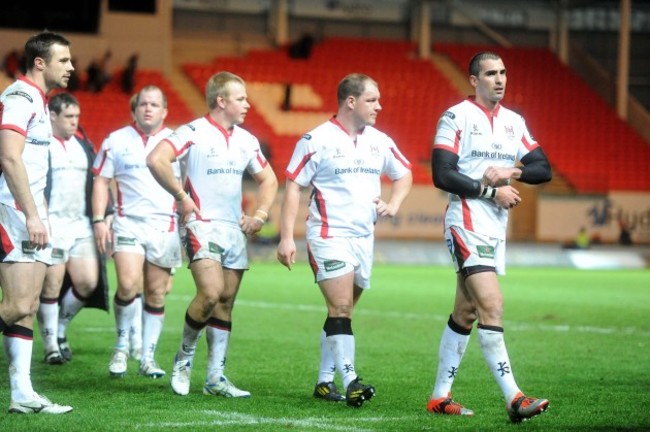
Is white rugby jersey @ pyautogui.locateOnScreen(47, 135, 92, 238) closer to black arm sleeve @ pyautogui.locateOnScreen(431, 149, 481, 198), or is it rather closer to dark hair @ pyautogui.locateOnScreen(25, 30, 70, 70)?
dark hair @ pyautogui.locateOnScreen(25, 30, 70, 70)

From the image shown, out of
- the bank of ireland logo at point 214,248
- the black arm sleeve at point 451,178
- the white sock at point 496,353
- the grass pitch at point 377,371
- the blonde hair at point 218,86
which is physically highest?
the blonde hair at point 218,86

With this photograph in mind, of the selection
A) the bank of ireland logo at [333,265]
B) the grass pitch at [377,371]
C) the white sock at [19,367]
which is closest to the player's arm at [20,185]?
the white sock at [19,367]

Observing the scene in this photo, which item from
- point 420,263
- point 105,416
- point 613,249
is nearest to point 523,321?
point 105,416

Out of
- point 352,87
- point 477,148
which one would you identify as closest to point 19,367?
point 352,87

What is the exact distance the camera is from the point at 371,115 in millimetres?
8547

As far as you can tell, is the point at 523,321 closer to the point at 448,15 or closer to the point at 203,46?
the point at 203,46

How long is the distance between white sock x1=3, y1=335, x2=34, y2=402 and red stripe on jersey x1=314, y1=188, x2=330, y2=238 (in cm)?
221

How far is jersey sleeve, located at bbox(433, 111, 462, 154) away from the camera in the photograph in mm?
7836

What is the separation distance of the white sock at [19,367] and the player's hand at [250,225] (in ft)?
5.96

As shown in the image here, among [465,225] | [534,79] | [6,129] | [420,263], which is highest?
[534,79]

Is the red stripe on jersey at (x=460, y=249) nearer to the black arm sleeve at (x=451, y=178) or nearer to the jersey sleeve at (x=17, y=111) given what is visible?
the black arm sleeve at (x=451, y=178)

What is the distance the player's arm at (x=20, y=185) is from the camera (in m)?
7.19

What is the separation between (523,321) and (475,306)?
23.9 feet

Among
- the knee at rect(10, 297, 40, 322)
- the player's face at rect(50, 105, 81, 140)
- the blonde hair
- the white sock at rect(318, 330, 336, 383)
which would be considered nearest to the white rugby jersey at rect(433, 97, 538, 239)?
the white sock at rect(318, 330, 336, 383)
